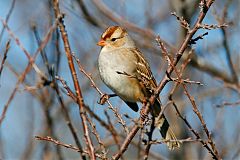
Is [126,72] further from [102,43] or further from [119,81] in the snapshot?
[102,43]

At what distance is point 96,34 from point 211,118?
179cm

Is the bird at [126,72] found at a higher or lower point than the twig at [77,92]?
higher

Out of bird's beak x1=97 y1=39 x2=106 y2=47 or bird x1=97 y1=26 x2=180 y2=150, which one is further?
bird's beak x1=97 y1=39 x2=106 y2=47

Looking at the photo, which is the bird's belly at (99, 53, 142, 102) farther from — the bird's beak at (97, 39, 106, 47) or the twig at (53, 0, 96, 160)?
the twig at (53, 0, 96, 160)

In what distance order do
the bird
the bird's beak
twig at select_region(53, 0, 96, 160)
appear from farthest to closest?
the bird's beak → the bird → twig at select_region(53, 0, 96, 160)

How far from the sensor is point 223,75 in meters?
6.33

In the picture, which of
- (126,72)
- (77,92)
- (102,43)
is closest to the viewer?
(77,92)

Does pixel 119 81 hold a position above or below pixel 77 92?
above

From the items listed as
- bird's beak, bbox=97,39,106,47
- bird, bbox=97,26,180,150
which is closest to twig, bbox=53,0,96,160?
bird, bbox=97,26,180,150

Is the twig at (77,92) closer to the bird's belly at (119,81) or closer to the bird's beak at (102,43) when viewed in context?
the bird's belly at (119,81)

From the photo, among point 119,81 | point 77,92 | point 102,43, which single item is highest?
point 102,43

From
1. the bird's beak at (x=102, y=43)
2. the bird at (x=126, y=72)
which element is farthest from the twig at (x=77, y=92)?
the bird's beak at (x=102, y=43)

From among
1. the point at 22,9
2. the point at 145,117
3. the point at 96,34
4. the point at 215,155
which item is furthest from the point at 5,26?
the point at 22,9

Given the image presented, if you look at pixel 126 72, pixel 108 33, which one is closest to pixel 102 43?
pixel 108 33
